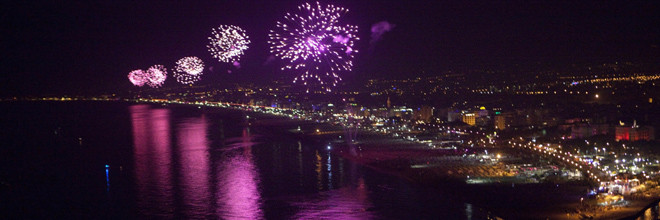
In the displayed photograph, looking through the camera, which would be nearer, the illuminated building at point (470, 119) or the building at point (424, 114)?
the illuminated building at point (470, 119)

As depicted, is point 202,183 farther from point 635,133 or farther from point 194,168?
point 635,133

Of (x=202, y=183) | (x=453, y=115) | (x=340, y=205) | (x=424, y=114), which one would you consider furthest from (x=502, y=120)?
(x=340, y=205)

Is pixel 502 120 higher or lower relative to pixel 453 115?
lower

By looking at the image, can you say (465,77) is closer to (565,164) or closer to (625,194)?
(565,164)

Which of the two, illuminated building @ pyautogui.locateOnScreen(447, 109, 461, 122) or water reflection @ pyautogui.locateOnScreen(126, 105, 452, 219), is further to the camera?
illuminated building @ pyautogui.locateOnScreen(447, 109, 461, 122)

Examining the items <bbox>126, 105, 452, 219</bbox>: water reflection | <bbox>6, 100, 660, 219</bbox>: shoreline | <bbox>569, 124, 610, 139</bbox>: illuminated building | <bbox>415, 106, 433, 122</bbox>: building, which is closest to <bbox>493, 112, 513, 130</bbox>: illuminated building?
<bbox>415, 106, 433, 122</bbox>: building

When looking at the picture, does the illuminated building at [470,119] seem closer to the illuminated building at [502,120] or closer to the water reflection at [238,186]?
the illuminated building at [502,120]

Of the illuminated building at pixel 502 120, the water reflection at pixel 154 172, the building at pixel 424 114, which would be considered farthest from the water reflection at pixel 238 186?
the building at pixel 424 114

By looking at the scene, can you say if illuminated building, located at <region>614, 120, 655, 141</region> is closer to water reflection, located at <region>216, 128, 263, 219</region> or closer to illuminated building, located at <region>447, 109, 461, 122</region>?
water reflection, located at <region>216, 128, 263, 219</region>

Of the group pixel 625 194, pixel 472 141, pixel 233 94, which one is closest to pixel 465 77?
pixel 233 94
